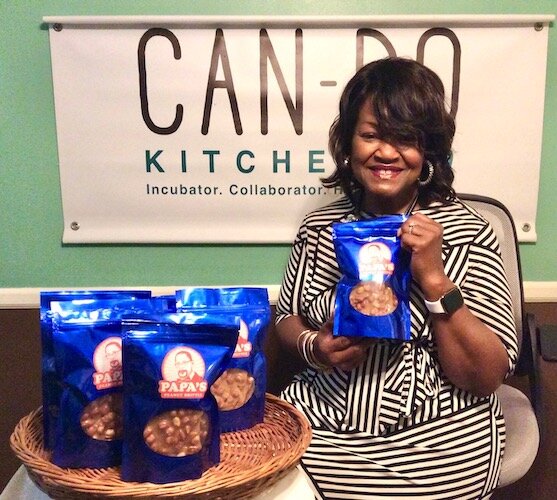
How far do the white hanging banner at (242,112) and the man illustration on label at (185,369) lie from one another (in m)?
0.80

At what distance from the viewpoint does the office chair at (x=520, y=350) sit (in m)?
1.21

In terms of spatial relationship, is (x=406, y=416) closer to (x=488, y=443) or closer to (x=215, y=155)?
(x=488, y=443)

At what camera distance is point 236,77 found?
1.48 m

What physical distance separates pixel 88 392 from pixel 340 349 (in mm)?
453

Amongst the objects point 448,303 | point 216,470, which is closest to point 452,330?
point 448,303

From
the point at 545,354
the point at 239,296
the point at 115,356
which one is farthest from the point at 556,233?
the point at 115,356

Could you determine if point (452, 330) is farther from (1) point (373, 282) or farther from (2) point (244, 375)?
(2) point (244, 375)

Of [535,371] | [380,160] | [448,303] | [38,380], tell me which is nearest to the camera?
[448,303]

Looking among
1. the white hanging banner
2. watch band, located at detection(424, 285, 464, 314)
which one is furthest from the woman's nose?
the white hanging banner

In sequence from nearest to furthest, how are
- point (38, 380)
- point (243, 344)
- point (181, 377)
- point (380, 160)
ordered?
point (181, 377)
point (243, 344)
point (380, 160)
point (38, 380)

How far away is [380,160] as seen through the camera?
45.0 inches

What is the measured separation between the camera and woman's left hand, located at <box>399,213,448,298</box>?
1.01 metres

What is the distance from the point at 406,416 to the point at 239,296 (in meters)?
0.38

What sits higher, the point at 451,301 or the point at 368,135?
the point at 368,135
